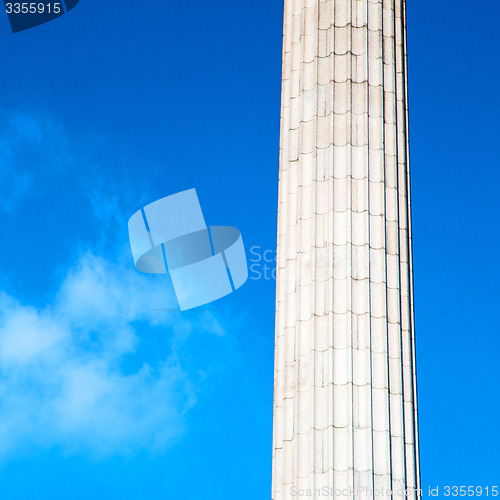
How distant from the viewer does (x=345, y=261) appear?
22328 mm

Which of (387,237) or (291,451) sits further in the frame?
(387,237)

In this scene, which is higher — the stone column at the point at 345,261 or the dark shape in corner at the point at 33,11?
the dark shape in corner at the point at 33,11

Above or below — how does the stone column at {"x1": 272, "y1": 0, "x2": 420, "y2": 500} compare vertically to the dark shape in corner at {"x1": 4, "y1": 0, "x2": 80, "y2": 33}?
below

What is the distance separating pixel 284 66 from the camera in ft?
87.6

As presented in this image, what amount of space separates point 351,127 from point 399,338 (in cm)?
643

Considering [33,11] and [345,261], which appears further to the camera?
[33,11]

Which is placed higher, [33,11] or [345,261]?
[33,11]

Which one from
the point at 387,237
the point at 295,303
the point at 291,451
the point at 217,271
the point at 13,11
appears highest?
the point at 13,11

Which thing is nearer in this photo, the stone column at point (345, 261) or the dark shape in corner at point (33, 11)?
the stone column at point (345, 261)

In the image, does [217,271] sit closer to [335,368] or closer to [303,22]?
[303,22]

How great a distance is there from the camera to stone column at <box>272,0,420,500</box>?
20.5 metres

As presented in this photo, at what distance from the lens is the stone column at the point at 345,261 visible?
20.5 meters

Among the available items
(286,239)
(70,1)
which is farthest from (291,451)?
(70,1)

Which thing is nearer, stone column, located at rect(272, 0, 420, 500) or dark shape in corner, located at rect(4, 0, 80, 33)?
stone column, located at rect(272, 0, 420, 500)
